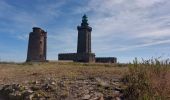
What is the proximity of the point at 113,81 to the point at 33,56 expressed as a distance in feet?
94.9

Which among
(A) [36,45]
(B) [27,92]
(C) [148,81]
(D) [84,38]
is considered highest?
(D) [84,38]

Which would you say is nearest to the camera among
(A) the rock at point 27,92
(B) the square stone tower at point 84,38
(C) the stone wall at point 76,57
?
(A) the rock at point 27,92

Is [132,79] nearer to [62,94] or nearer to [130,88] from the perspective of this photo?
[130,88]

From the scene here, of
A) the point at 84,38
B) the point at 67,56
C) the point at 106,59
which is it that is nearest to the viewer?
the point at 106,59

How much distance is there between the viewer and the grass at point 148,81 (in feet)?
25.1

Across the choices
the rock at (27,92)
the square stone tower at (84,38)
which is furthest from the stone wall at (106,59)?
the rock at (27,92)

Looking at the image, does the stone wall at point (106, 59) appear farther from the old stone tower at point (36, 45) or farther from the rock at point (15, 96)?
the rock at point (15, 96)

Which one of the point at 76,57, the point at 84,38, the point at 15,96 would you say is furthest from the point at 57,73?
the point at 84,38

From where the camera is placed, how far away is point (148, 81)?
802 cm

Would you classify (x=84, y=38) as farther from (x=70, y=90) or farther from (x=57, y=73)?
(x=70, y=90)

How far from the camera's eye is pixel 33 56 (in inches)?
1484

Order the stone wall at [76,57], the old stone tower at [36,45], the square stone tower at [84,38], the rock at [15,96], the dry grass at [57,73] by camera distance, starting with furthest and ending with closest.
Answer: the square stone tower at [84,38] < the old stone tower at [36,45] < the stone wall at [76,57] < the dry grass at [57,73] < the rock at [15,96]

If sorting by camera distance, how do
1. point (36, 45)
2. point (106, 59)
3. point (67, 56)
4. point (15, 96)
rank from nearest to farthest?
point (15, 96) < point (106, 59) < point (67, 56) < point (36, 45)

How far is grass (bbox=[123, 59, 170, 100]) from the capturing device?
7.64 meters
